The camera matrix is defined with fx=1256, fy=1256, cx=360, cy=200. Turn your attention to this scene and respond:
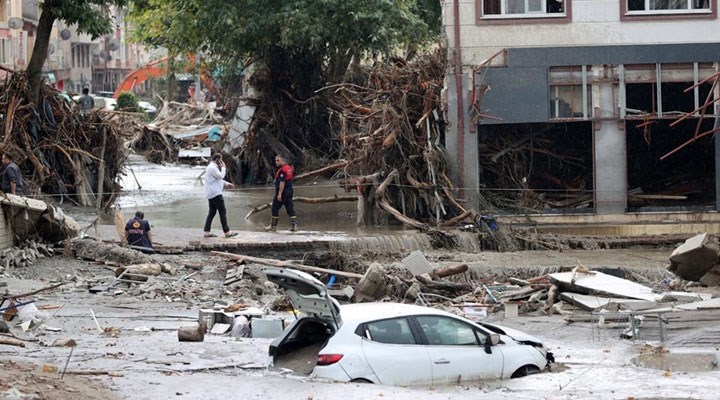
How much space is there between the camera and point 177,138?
170ft

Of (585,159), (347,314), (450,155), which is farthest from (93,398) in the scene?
(585,159)

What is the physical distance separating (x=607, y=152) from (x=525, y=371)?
16.4 m

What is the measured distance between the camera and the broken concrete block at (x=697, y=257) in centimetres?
2156

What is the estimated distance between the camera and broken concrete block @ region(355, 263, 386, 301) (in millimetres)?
20984

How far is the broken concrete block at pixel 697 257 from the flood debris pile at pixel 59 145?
1486cm

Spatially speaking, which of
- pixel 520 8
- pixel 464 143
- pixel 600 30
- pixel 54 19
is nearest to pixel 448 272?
pixel 464 143

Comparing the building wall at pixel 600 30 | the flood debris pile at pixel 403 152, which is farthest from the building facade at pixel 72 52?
the building wall at pixel 600 30

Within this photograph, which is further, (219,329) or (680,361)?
(219,329)

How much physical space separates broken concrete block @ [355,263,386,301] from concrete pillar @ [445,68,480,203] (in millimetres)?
8809

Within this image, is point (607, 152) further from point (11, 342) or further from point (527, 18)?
point (11, 342)

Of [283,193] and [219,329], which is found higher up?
[283,193]

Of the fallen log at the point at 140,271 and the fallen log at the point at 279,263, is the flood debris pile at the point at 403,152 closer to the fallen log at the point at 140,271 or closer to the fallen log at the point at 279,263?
the fallen log at the point at 279,263

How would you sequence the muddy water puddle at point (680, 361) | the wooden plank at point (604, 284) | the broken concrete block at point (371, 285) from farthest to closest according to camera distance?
the broken concrete block at point (371, 285) < the wooden plank at point (604, 284) < the muddy water puddle at point (680, 361)

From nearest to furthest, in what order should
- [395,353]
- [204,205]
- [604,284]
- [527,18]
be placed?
1. [395,353]
2. [604,284]
3. [527,18]
4. [204,205]
